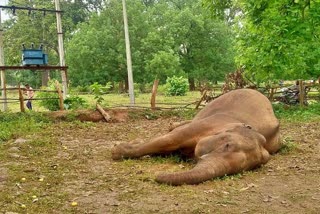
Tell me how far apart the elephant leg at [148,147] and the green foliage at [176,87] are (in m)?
25.2

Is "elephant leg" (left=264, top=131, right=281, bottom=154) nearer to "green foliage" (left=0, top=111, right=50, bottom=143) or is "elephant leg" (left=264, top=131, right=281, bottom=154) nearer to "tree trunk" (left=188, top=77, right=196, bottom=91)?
"green foliage" (left=0, top=111, right=50, bottom=143)

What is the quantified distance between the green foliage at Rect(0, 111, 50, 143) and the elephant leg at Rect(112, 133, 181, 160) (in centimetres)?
333

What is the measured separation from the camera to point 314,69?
44.6 feet

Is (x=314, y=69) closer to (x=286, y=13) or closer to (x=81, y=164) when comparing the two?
(x=286, y=13)

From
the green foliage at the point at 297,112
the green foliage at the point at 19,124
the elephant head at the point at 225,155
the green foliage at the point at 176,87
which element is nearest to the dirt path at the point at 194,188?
the elephant head at the point at 225,155

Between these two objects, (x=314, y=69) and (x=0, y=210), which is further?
(x=314, y=69)

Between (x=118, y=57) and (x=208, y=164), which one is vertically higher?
(x=118, y=57)

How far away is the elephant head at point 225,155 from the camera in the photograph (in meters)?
5.23

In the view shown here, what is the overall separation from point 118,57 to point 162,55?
3.17 m

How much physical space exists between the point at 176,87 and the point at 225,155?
26.5 m

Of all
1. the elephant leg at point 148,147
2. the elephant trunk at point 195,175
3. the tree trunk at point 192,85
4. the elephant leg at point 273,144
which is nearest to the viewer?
the elephant trunk at point 195,175

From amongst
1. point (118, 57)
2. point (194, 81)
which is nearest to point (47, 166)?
point (118, 57)

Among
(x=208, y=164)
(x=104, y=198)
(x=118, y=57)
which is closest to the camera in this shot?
(x=104, y=198)

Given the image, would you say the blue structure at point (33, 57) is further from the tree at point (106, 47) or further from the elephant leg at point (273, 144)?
the tree at point (106, 47)
